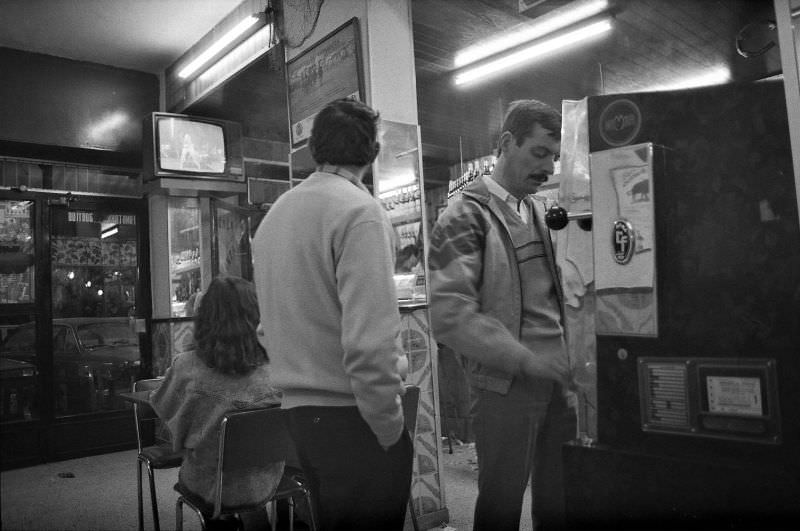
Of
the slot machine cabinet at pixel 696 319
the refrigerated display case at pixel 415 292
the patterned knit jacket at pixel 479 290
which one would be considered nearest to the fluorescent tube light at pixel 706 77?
the refrigerated display case at pixel 415 292

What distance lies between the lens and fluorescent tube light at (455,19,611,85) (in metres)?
4.44

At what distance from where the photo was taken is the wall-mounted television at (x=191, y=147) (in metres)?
4.76

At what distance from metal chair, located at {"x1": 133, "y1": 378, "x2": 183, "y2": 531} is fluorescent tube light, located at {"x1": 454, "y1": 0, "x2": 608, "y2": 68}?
365cm

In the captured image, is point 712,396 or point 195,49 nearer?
point 712,396

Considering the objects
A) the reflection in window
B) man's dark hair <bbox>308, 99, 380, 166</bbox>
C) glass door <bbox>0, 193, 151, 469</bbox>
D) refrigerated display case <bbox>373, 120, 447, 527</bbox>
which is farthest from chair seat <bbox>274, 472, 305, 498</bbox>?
man's dark hair <bbox>308, 99, 380, 166</bbox>

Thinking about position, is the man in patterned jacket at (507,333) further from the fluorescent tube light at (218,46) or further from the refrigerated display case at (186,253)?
the refrigerated display case at (186,253)

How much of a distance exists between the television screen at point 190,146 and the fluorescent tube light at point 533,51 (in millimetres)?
2128

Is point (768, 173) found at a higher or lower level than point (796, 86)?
lower

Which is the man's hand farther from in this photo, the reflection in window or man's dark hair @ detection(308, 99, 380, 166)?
the reflection in window

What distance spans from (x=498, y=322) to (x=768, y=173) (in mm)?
692

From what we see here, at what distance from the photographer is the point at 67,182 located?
384cm

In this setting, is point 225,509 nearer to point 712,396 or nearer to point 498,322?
point 498,322

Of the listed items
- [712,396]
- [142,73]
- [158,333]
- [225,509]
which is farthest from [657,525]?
[142,73]

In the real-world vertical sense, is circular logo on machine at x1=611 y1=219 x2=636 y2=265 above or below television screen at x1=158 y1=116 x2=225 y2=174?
below
